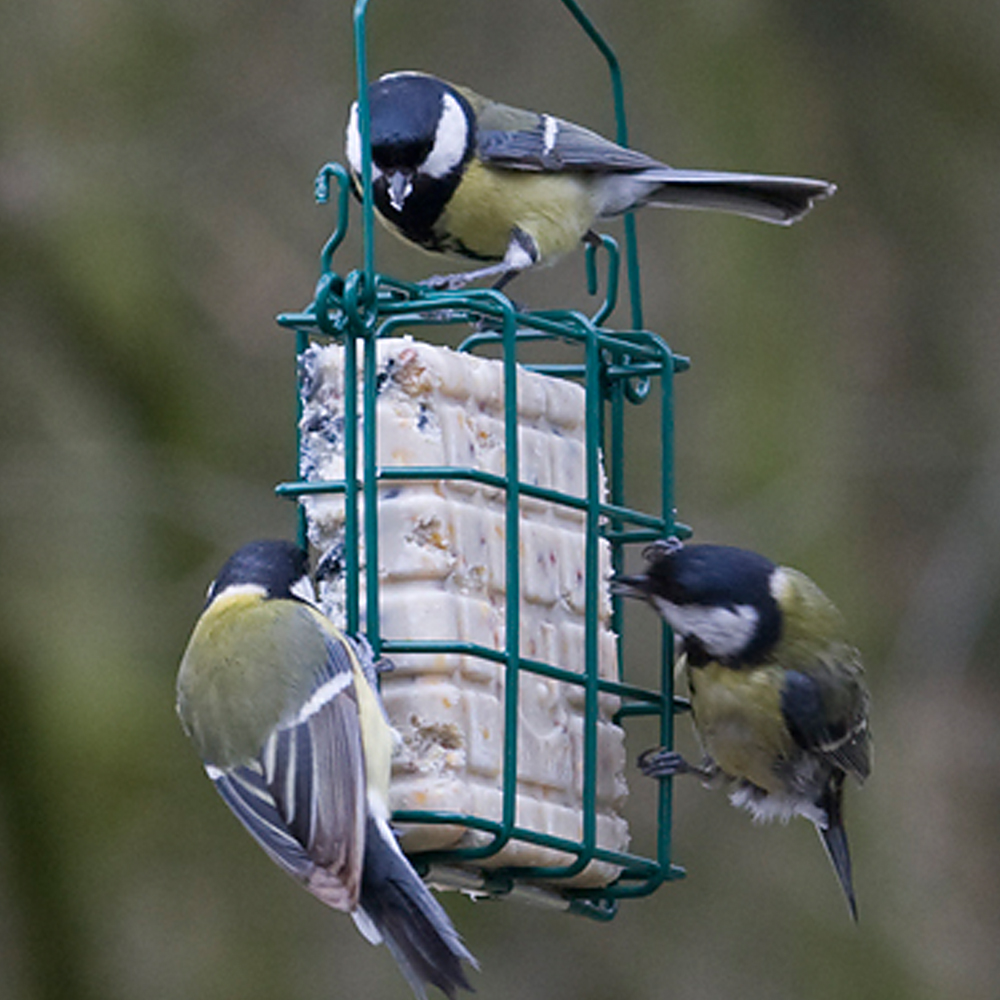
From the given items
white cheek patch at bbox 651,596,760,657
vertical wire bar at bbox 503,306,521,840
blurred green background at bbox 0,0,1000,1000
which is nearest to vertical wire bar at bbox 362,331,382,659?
vertical wire bar at bbox 503,306,521,840

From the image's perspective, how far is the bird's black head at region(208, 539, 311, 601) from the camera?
4.24m

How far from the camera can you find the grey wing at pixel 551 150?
4.88 metres

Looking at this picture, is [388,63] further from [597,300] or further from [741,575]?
[741,575]

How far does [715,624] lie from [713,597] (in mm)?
75

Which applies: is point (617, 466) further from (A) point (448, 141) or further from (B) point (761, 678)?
(A) point (448, 141)

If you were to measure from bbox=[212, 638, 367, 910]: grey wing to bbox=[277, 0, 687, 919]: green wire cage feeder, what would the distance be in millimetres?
193

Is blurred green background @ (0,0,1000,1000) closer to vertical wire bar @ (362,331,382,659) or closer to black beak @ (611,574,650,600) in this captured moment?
black beak @ (611,574,650,600)

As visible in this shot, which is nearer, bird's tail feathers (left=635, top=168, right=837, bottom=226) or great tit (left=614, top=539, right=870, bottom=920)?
great tit (left=614, top=539, right=870, bottom=920)

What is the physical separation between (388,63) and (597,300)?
3.33 ft

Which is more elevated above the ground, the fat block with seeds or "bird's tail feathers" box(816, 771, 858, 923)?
the fat block with seeds

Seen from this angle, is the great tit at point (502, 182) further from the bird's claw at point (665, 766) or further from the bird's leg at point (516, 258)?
the bird's claw at point (665, 766)

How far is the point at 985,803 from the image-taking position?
22.9 ft

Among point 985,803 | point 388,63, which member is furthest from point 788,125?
point 985,803

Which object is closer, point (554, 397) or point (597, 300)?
point (554, 397)
